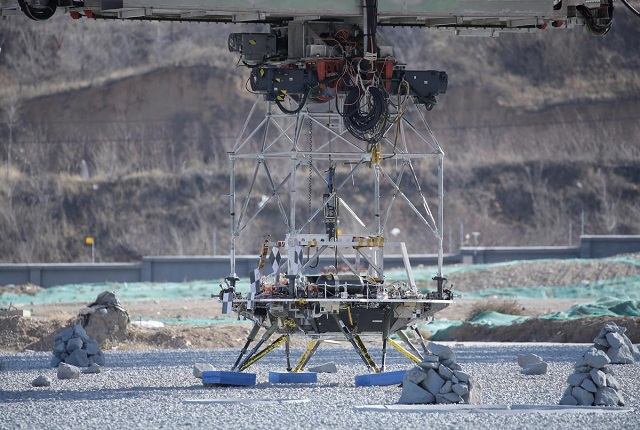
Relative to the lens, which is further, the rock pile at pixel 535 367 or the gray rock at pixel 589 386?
the rock pile at pixel 535 367

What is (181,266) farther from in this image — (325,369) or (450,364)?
(450,364)

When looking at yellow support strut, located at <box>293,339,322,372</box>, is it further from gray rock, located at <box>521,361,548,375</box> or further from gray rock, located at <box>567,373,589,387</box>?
gray rock, located at <box>567,373,589,387</box>

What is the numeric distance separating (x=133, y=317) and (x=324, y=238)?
2012 cm

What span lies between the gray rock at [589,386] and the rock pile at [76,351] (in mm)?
13184

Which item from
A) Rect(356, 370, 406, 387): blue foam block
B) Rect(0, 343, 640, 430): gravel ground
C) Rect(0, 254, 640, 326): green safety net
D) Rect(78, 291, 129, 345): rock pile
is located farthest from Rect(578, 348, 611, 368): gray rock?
Rect(0, 254, 640, 326): green safety net

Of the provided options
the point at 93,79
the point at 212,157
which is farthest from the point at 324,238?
the point at 93,79

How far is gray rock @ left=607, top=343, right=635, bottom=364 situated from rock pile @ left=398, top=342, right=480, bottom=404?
5.85 metres

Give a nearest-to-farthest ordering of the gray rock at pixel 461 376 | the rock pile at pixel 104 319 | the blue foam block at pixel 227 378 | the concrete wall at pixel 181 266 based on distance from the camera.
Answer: the gray rock at pixel 461 376, the blue foam block at pixel 227 378, the rock pile at pixel 104 319, the concrete wall at pixel 181 266

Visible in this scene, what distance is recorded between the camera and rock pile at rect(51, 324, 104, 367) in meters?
30.7

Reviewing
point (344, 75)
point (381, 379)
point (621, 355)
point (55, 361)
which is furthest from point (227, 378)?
point (621, 355)

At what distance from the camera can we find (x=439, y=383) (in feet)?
69.5

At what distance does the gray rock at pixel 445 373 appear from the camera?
2112 centimetres

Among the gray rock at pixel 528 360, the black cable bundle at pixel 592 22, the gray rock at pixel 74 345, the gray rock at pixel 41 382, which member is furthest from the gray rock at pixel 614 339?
the gray rock at pixel 74 345

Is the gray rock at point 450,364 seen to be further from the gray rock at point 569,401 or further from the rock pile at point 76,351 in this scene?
the rock pile at point 76,351
